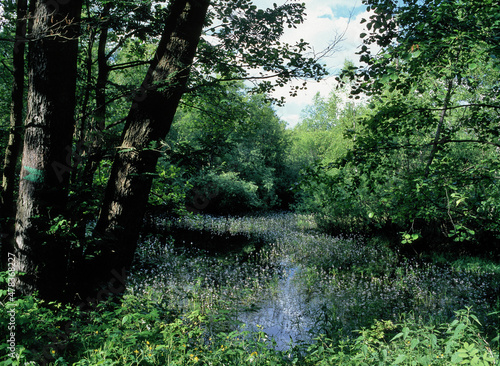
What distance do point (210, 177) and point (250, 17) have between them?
19097mm

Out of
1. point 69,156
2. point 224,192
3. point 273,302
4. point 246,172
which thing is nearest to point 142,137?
point 69,156

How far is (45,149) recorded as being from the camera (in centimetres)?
295

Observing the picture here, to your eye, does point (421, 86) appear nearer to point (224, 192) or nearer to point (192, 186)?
point (192, 186)

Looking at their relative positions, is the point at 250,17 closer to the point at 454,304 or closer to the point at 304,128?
the point at 454,304

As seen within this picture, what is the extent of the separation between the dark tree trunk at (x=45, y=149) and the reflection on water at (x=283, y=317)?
4120 millimetres

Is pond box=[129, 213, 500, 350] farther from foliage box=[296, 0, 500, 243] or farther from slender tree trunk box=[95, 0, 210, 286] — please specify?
foliage box=[296, 0, 500, 243]

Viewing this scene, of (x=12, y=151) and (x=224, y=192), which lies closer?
(x=12, y=151)

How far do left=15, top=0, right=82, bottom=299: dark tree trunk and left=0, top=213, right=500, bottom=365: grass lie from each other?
38 centimetres

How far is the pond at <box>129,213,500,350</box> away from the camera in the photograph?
7.01m

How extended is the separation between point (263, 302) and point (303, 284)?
78.9 inches

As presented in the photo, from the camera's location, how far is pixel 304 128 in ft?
177

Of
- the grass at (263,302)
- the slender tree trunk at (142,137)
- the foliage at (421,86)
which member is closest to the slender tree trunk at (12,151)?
the grass at (263,302)

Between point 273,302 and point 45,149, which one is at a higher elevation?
point 45,149

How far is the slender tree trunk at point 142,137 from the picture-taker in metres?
3.09
